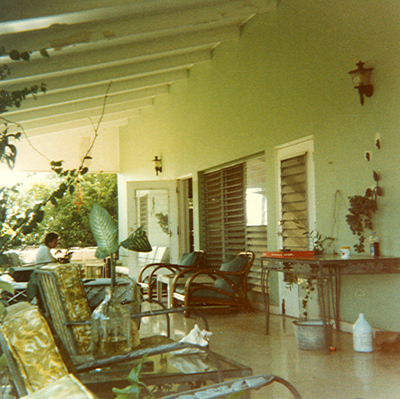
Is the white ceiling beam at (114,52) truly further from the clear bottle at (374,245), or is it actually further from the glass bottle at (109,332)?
the glass bottle at (109,332)

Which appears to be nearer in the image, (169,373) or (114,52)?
(169,373)

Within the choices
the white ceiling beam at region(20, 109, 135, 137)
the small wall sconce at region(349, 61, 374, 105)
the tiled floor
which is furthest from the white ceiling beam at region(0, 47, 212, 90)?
the tiled floor

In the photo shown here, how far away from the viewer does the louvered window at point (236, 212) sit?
23.0ft

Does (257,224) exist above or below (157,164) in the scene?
below

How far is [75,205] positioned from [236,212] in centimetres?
983

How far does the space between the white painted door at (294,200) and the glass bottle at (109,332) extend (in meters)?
3.68

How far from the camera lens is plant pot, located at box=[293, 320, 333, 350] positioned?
4.21 metres

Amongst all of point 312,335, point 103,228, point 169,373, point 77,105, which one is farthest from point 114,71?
point 169,373

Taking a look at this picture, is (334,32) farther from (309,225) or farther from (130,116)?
(130,116)

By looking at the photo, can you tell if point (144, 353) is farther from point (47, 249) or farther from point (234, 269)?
point (47, 249)

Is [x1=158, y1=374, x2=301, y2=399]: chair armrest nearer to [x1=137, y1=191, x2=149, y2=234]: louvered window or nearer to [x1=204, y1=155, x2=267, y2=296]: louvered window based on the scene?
[x1=204, y1=155, x2=267, y2=296]: louvered window

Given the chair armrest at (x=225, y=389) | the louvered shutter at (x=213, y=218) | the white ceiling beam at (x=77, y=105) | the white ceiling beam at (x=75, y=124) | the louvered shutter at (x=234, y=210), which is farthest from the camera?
the white ceiling beam at (x=75, y=124)

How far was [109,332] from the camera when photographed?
6.94 ft

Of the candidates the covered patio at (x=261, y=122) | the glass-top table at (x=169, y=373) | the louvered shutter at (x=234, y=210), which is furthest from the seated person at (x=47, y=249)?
the glass-top table at (x=169, y=373)
